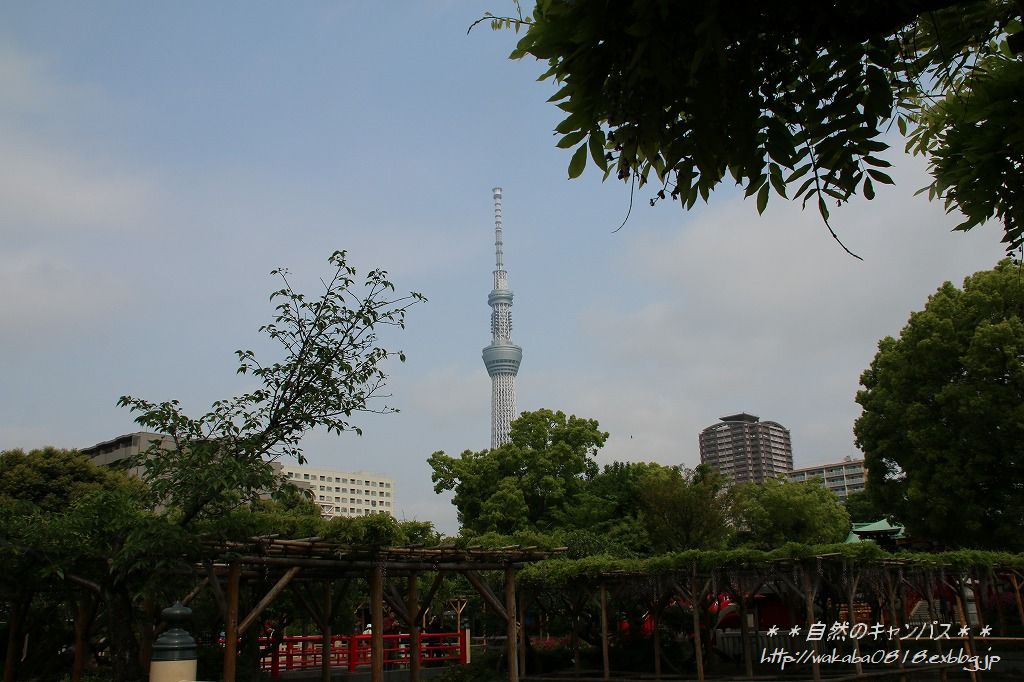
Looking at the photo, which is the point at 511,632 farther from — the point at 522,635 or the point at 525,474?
the point at 525,474

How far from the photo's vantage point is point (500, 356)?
411 feet

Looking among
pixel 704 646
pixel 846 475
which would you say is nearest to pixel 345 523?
pixel 704 646

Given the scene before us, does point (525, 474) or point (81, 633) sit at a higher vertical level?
point (525, 474)

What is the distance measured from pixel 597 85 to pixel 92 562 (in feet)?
31.0

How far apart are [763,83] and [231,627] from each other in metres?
10.1

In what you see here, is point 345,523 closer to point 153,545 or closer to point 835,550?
point 153,545

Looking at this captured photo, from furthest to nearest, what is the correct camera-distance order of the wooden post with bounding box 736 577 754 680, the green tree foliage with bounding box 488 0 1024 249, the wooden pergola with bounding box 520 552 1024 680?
the wooden post with bounding box 736 577 754 680 < the wooden pergola with bounding box 520 552 1024 680 < the green tree foliage with bounding box 488 0 1024 249

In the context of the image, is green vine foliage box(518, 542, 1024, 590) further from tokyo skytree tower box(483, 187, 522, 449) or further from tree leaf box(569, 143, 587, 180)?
tokyo skytree tower box(483, 187, 522, 449)

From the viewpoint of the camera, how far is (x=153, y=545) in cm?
849

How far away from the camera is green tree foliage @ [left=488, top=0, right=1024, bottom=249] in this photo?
2.39m

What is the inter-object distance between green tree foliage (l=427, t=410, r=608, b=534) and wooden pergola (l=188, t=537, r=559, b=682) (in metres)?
17.7

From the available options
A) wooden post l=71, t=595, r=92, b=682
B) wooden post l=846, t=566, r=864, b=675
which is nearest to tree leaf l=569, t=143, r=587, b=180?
wooden post l=71, t=595, r=92, b=682

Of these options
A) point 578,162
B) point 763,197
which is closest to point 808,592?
point 763,197

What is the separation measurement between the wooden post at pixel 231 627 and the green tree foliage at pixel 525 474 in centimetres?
2297
